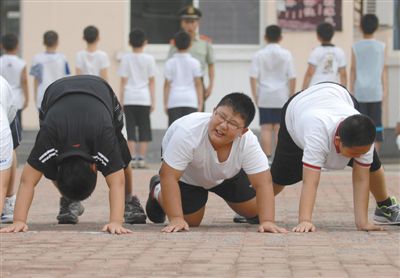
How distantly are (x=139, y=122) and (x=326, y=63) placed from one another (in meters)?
2.47

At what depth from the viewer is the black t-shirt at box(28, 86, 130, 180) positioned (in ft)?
27.1

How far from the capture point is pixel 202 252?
24.5ft

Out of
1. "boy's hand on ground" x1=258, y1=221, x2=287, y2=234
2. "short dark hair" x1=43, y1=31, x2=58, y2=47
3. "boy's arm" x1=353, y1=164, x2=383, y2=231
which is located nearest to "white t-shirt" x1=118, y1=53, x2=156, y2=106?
"short dark hair" x1=43, y1=31, x2=58, y2=47

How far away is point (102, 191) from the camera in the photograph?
13.0m

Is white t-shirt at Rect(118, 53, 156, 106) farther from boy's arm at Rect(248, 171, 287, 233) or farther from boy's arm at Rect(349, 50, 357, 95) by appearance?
boy's arm at Rect(248, 171, 287, 233)

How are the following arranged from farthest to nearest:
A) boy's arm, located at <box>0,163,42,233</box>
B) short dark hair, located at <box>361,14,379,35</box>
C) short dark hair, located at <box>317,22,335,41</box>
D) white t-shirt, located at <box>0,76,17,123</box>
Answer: short dark hair, located at <box>317,22,335,41</box>
short dark hair, located at <box>361,14,379,35</box>
white t-shirt, located at <box>0,76,17,123</box>
boy's arm, located at <box>0,163,42,233</box>

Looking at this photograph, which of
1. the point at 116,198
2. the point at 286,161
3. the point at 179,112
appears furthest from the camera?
the point at 179,112

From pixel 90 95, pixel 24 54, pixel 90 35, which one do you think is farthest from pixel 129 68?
pixel 90 95

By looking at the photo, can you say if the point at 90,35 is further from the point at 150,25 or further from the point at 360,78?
the point at 360,78

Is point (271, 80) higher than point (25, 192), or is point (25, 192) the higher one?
point (271, 80)

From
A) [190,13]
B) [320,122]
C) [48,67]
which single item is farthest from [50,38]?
[320,122]

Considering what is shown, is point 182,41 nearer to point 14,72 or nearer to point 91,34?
point 91,34

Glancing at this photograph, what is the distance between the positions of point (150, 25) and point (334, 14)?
2691 mm

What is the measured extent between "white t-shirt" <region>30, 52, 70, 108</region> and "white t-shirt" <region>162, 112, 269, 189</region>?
6895 millimetres
